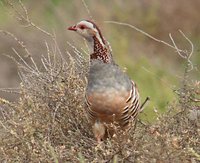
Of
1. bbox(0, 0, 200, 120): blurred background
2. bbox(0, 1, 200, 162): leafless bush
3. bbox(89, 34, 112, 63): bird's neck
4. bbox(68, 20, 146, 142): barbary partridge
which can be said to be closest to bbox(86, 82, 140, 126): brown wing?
bbox(68, 20, 146, 142): barbary partridge

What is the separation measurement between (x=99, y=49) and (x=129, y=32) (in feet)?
20.1

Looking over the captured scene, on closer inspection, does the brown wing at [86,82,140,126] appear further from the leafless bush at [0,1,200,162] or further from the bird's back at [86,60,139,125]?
the leafless bush at [0,1,200,162]

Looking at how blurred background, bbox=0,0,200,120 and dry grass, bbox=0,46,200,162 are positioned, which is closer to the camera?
dry grass, bbox=0,46,200,162

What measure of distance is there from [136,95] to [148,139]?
0.41 m

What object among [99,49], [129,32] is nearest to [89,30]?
[99,49]

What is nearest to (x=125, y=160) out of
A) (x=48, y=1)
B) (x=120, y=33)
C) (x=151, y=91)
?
(x=151, y=91)

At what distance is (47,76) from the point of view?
5.53 m

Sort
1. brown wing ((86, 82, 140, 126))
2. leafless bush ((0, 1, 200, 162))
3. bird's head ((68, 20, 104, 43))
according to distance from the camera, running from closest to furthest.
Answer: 1. leafless bush ((0, 1, 200, 162))
2. brown wing ((86, 82, 140, 126))
3. bird's head ((68, 20, 104, 43))

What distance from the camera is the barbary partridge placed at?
5.02 meters

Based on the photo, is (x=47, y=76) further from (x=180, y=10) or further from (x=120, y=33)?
(x=180, y=10)

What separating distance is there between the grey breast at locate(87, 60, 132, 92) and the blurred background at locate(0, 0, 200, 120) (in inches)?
129

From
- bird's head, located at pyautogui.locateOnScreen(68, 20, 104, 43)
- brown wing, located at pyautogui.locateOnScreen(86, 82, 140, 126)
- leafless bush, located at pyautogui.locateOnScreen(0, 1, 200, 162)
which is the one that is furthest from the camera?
bird's head, located at pyautogui.locateOnScreen(68, 20, 104, 43)

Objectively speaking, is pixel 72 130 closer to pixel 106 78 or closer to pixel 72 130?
pixel 72 130

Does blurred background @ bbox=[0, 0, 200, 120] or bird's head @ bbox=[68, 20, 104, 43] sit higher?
blurred background @ bbox=[0, 0, 200, 120]
